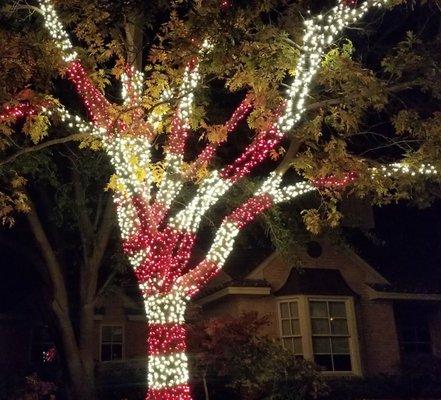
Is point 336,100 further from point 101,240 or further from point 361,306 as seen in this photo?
point 361,306

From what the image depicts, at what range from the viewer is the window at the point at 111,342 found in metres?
19.1

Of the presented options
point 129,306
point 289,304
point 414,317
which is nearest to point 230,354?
point 289,304

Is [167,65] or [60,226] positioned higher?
[167,65]

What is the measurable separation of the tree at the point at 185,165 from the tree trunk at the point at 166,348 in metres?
0.02

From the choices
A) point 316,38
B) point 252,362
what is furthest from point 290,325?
point 316,38

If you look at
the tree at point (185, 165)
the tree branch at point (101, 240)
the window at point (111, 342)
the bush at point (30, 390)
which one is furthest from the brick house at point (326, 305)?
the tree at point (185, 165)

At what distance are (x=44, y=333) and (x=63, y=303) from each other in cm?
851

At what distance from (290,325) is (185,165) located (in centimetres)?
707

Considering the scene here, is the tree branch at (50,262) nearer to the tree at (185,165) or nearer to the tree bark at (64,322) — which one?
the tree bark at (64,322)

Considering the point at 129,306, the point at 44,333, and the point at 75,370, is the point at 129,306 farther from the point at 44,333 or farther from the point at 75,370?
the point at 75,370

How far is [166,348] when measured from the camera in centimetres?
981

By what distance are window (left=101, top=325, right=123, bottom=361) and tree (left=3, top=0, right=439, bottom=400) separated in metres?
9.71

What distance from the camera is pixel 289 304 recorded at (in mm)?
16188

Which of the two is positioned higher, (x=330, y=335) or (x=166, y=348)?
(x=330, y=335)
